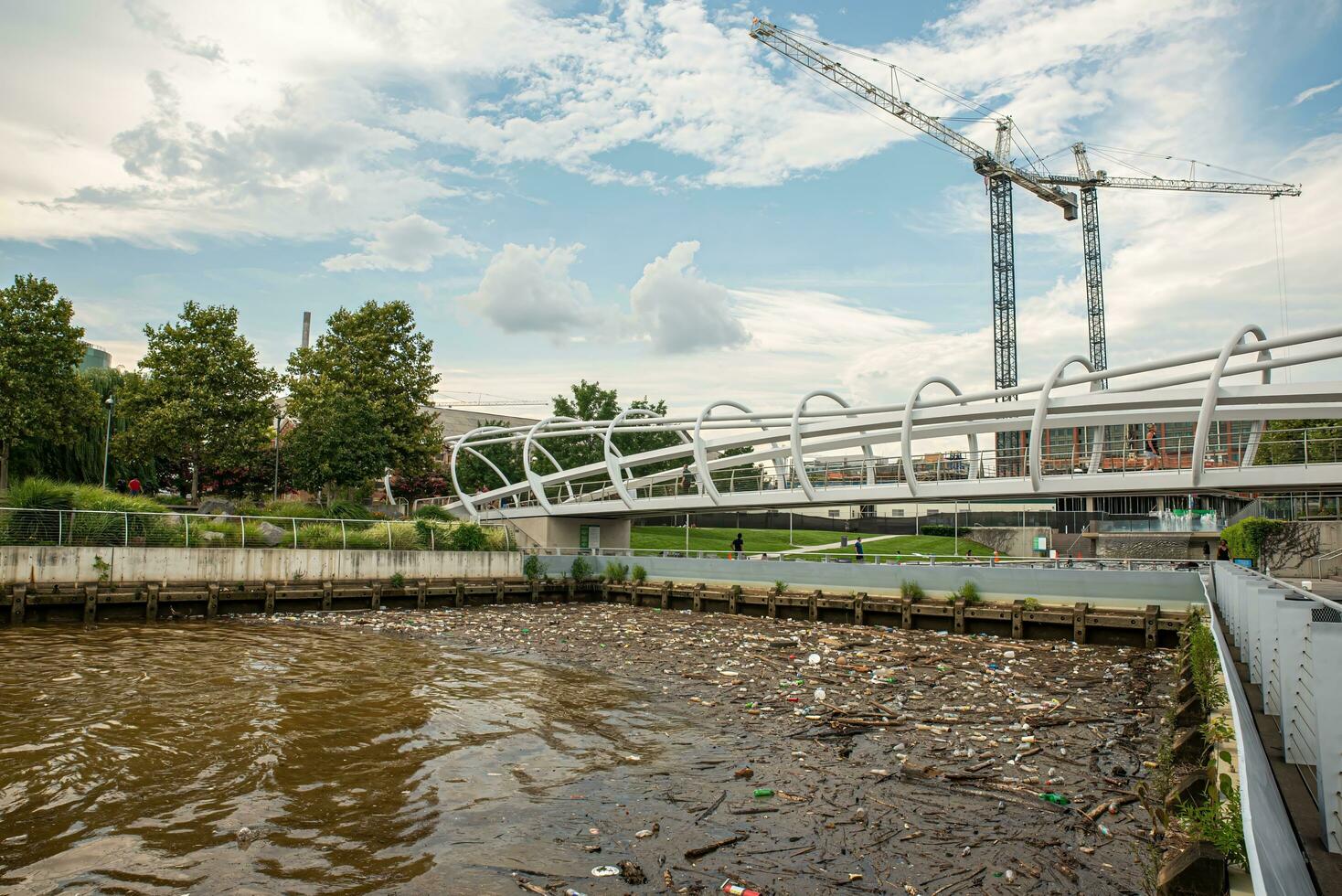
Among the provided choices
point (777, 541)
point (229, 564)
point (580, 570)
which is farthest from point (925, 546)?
point (229, 564)

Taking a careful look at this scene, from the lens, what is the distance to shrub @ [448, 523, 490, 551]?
114 ft

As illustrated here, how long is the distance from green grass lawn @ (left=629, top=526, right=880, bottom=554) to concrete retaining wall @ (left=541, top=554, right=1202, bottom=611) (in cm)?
2044

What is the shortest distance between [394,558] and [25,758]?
70.4 feet

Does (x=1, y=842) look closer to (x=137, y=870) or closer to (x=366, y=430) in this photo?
(x=137, y=870)

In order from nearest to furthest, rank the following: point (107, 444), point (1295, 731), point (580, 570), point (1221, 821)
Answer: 1. point (1295, 731)
2. point (1221, 821)
3. point (580, 570)
4. point (107, 444)

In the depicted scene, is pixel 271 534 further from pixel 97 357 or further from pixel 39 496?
pixel 97 357

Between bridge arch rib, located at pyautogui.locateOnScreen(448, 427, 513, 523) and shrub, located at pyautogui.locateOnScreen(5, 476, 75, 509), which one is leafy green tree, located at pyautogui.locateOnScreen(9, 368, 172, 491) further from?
bridge arch rib, located at pyautogui.locateOnScreen(448, 427, 513, 523)

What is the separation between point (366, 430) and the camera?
43.1m

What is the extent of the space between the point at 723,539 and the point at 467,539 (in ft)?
94.4

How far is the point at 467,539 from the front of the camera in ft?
116

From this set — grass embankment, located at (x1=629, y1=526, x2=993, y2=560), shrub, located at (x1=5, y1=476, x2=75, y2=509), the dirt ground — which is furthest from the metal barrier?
grass embankment, located at (x1=629, y1=526, x2=993, y2=560)

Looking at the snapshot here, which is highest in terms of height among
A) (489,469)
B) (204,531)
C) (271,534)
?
(489,469)

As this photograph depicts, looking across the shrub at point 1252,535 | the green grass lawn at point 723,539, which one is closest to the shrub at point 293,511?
the green grass lawn at point 723,539

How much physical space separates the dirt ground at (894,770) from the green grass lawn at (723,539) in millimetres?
33277
